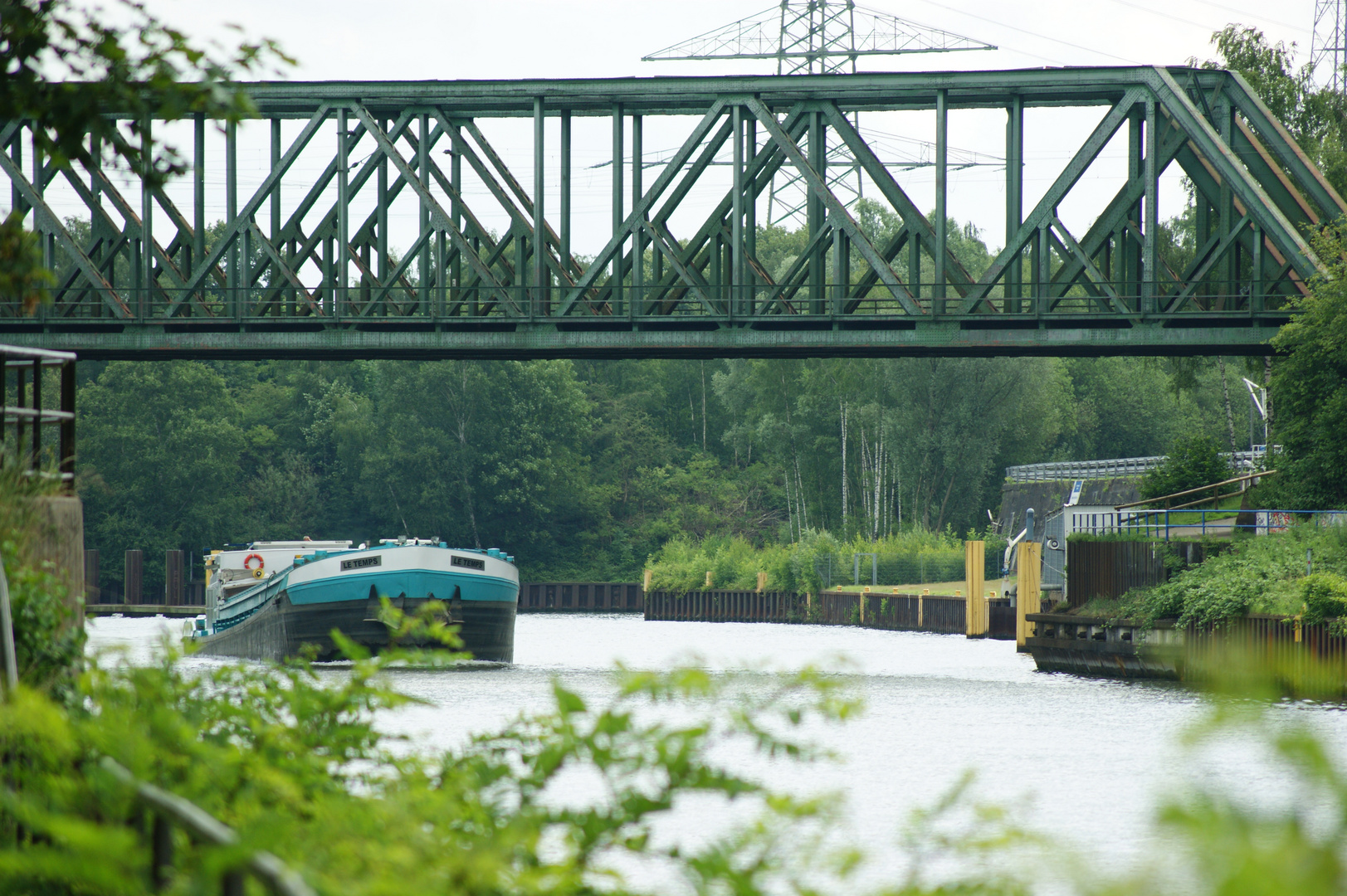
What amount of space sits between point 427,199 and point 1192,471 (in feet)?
65.5

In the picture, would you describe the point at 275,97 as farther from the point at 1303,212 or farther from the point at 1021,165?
the point at 1303,212

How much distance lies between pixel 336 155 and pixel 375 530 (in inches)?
2785

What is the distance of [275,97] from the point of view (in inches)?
1412

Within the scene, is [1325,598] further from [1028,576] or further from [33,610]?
[33,610]

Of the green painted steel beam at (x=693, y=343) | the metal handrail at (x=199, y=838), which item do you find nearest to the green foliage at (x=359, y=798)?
the metal handrail at (x=199, y=838)

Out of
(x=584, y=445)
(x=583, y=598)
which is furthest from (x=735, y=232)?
(x=584, y=445)

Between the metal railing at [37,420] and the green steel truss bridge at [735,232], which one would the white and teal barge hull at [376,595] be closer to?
the green steel truss bridge at [735,232]

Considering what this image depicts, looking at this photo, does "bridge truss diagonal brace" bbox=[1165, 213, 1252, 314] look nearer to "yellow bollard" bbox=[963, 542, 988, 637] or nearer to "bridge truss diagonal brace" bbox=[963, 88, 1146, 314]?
"bridge truss diagonal brace" bbox=[963, 88, 1146, 314]

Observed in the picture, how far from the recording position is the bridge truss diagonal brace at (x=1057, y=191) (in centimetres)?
3306

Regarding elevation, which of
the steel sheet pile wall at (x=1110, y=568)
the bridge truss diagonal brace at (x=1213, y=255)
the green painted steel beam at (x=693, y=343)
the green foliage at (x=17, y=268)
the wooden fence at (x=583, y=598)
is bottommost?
the wooden fence at (x=583, y=598)

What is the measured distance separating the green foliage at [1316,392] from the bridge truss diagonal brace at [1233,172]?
2.13 feet

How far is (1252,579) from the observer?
27.8m

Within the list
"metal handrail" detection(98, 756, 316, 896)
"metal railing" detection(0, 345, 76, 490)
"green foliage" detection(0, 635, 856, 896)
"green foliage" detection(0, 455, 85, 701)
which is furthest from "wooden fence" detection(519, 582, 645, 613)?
"metal handrail" detection(98, 756, 316, 896)

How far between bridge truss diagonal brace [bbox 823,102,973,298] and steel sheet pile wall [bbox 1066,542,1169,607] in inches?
238
